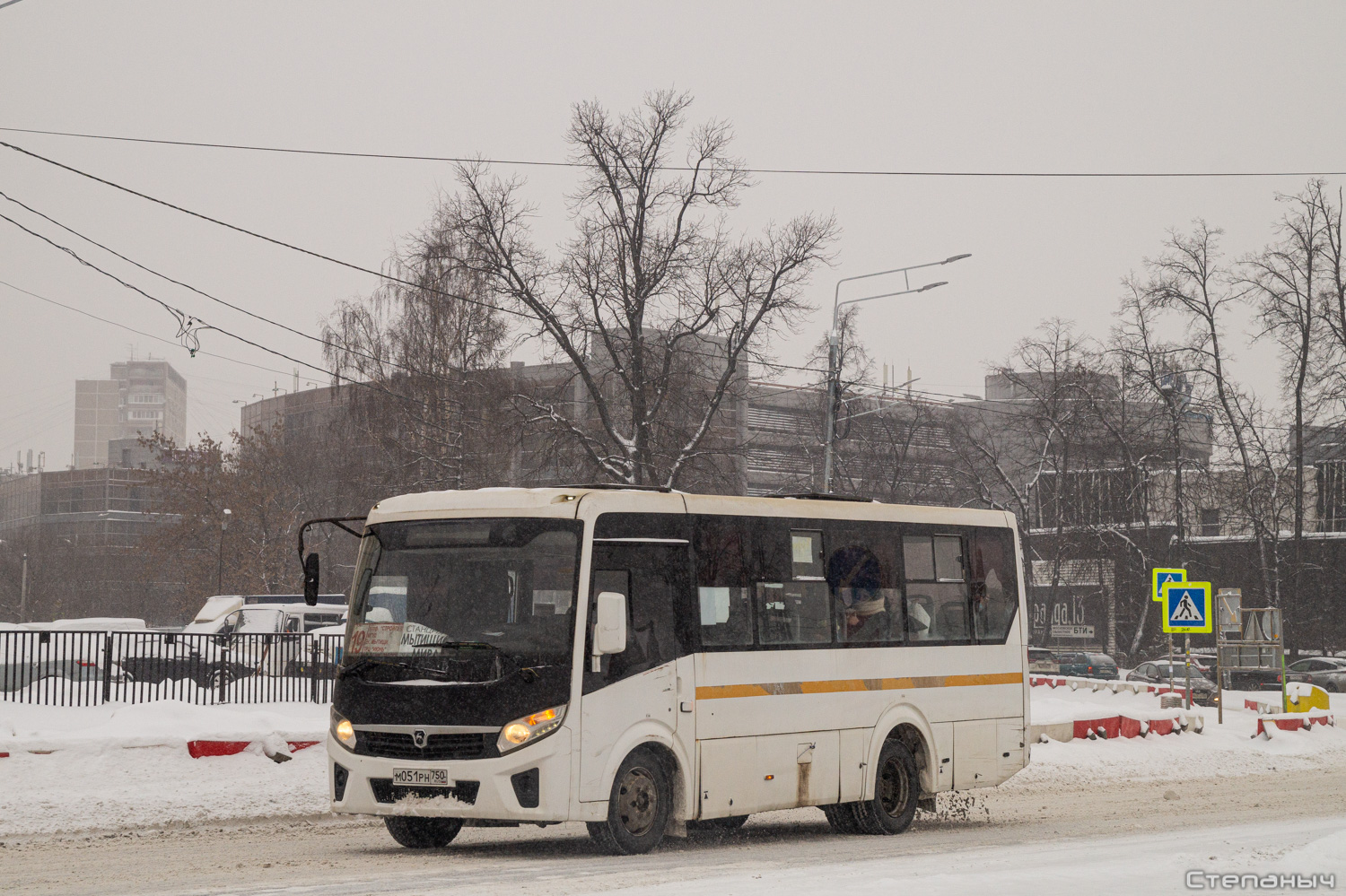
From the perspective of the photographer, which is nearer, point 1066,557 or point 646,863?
point 646,863

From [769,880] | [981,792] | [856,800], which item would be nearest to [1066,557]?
[981,792]

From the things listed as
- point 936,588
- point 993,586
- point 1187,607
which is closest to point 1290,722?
point 1187,607

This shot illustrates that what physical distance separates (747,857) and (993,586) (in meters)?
4.85

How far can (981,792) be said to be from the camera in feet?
59.7

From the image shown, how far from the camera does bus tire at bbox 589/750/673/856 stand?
10992mm

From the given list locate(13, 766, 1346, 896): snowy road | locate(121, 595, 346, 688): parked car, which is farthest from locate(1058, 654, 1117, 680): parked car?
locate(13, 766, 1346, 896): snowy road

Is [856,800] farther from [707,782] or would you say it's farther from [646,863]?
[646,863]

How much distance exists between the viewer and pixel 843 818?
13570 mm

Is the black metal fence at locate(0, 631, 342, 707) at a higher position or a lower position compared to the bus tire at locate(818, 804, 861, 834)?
higher

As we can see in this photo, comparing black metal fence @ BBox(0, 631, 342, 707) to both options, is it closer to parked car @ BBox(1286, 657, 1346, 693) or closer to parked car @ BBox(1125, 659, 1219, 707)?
parked car @ BBox(1125, 659, 1219, 707)

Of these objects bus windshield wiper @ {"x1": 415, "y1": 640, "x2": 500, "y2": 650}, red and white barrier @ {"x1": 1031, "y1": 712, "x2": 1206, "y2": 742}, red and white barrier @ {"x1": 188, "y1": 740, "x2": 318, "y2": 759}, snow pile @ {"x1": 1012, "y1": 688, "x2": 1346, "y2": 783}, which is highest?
bus windshield wiper @ {"x1": 415, "y1": 640, "x2": 500, "y2": 650}

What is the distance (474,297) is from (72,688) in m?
25.8

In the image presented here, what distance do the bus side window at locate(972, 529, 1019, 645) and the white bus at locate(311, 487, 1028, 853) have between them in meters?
0.68

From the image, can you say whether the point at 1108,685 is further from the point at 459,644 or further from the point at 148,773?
the point at 459,644
